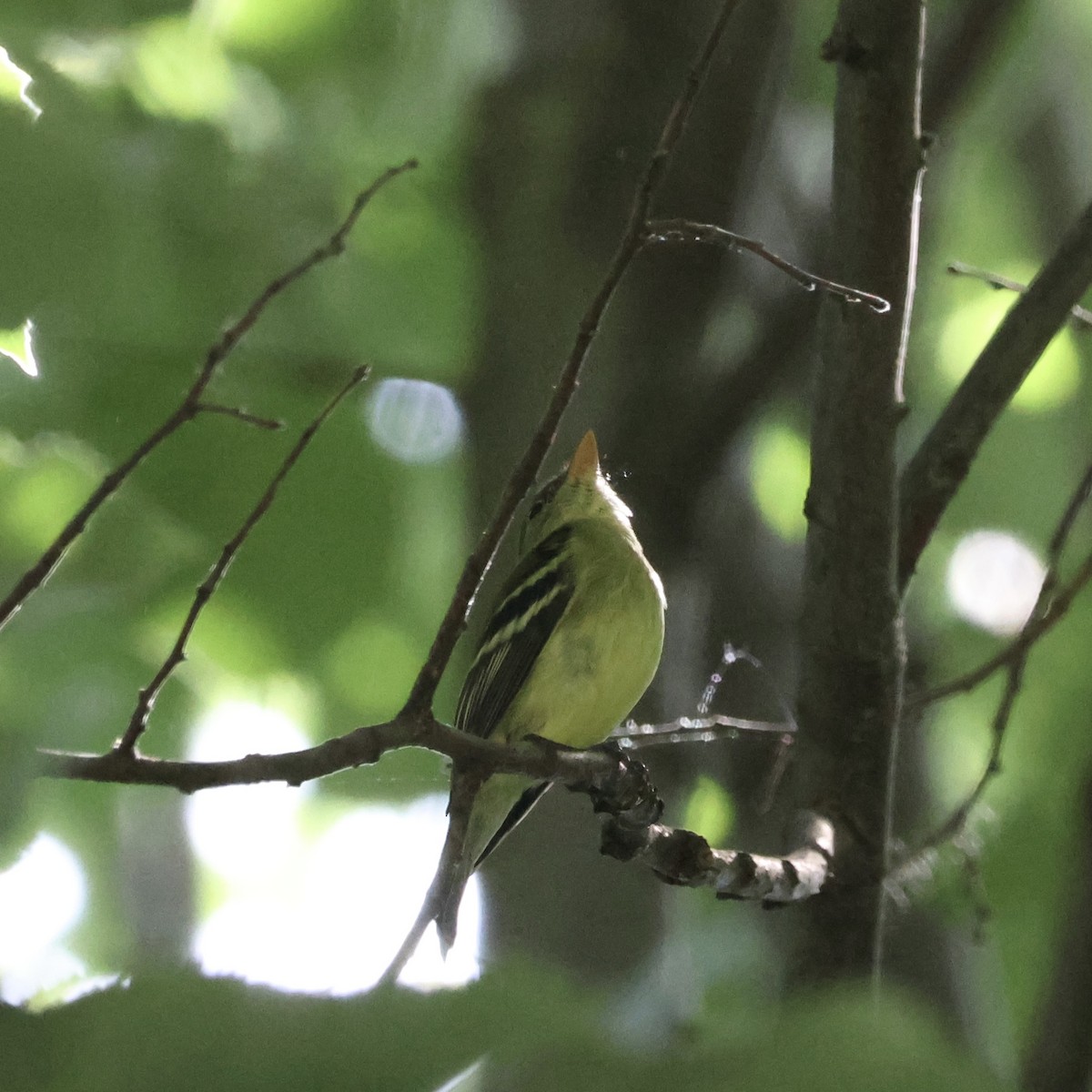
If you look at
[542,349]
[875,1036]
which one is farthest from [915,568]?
[875,1036]

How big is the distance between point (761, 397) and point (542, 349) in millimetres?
562

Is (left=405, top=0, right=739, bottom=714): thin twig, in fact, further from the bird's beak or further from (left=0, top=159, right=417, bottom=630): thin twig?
the bird's beak

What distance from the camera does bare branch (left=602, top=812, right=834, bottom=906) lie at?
1.63 metres

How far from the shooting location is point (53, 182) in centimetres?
153

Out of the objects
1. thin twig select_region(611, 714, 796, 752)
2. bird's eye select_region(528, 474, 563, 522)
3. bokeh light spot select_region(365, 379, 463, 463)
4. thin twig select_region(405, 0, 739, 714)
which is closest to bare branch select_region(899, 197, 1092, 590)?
thin twig select_region(611, 714, 796, 752)

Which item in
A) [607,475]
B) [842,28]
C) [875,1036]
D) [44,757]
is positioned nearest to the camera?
[875,1036]

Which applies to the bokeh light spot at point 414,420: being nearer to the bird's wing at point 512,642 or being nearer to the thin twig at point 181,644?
the bird's wing at point 512,642

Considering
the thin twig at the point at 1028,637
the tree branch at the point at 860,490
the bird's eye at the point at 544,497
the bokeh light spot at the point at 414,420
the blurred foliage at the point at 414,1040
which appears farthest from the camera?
the bird's eye at the point at 544,497

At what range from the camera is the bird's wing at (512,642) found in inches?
90.0

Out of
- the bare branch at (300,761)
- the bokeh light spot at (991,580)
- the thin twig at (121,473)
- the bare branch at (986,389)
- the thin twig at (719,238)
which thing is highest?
the bokeh light spot at (991,580)

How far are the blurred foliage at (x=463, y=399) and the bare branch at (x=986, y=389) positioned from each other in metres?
0.51

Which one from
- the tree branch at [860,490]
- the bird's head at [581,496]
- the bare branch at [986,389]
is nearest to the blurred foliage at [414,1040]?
the tree branch at [860,490]

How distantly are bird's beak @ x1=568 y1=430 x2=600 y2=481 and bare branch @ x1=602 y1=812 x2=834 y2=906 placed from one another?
0.92 meters

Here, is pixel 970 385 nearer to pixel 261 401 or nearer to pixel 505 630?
pixel 505 630
